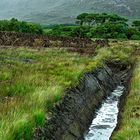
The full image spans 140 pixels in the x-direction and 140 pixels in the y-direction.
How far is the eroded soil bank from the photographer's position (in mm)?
18453

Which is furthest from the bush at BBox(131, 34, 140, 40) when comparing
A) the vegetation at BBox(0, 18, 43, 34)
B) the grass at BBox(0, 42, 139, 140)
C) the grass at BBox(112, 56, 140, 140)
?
the grass at BBox(112, 56, 140, 140)

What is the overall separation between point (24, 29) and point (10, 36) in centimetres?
5337

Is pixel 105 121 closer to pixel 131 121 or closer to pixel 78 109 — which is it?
pixel 78 109

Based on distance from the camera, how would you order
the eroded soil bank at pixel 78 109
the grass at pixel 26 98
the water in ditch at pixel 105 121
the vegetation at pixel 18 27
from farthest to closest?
1. the vegetation at pixel 18 27
2. the water in ditch at pixel 105 121
3. the eroded soil bank at pixel 78 109
4. the grass at pixel 26 98

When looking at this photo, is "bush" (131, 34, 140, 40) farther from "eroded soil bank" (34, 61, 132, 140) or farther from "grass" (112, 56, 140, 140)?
"grass" (112, 56, 140, 140)

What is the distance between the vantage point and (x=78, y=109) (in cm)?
2483

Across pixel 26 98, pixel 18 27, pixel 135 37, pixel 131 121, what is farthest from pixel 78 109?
pixel 135 37

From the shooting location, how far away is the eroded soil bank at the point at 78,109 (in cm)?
1845

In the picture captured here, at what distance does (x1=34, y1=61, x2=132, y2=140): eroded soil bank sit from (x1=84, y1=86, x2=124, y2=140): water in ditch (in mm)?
339

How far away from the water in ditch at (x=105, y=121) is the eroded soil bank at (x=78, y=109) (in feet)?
1.11

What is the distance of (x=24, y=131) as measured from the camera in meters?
14.5

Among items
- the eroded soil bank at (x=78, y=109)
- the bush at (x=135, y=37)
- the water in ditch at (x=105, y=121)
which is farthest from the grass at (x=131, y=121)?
the bush at (x=135, y=37)

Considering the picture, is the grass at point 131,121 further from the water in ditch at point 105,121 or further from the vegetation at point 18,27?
the vegetation at point 18,27

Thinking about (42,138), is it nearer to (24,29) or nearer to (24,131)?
(24,131)
